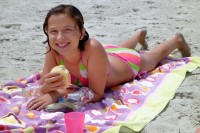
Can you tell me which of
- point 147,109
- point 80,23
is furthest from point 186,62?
point 80,23

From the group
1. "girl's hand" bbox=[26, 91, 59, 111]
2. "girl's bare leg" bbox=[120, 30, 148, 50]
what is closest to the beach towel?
"girl's hand" bbox=[26, 91, 59, 111]

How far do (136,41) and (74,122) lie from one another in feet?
6.08

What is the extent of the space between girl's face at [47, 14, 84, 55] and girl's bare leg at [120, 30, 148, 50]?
1.18 metres

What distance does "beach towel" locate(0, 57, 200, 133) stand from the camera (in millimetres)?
2328

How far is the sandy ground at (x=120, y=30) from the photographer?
2.64 m

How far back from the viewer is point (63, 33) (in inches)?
101

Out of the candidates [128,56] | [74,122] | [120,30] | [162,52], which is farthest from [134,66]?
[120,30]

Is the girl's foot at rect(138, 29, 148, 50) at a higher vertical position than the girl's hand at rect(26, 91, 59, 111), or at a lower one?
higher

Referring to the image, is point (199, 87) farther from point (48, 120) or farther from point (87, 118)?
point (48, 120)

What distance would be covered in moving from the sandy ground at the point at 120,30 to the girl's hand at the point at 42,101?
64cm

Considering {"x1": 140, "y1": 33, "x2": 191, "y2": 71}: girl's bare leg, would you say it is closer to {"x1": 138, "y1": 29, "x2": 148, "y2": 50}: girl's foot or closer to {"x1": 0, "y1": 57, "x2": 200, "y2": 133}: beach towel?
{"x1": 0, "y1": 57, "x2": 200, "y2": 133}: beach towel

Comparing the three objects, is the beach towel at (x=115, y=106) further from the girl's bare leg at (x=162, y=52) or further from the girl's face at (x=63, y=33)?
the girl's face at (x=63, y=33)

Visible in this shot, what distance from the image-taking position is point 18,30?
4.79 metres

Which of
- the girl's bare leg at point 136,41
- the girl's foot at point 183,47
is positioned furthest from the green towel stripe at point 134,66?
the girl's foot at point 183,47
